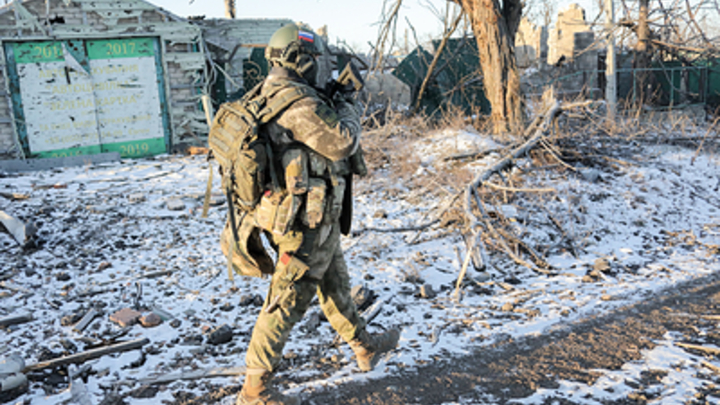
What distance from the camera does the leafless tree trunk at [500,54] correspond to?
24.3 ft

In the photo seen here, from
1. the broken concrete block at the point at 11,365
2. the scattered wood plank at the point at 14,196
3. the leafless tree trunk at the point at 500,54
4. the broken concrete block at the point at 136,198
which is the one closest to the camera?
the broken concrete block at the point at 11,365

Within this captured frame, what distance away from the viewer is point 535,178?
20.4 feet

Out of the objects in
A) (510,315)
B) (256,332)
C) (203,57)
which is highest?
(203,57)

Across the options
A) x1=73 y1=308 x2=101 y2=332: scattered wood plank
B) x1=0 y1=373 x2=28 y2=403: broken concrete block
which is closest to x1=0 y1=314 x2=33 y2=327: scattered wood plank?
x1=73 y1=308 x2=101 y2=332: scattered wood plank

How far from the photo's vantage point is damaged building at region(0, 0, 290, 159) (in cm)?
982

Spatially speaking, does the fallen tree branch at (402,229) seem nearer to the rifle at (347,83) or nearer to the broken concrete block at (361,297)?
the broken concrete block at (361,297)

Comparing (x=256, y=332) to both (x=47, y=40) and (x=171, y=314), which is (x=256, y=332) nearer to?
(x=171, y=314)

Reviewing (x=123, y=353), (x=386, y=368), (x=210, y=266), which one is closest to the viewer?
(x=386, y=368)

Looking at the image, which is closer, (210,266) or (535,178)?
(210,266)

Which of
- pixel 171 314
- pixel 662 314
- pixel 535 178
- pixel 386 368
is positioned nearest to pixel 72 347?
pixel 171 314

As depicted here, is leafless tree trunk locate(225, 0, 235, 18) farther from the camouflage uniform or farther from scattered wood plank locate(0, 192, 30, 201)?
the camouflage uniform

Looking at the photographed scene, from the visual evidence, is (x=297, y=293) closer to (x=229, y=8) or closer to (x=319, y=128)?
(x=319, y=128)

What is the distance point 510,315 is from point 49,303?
3.73 m

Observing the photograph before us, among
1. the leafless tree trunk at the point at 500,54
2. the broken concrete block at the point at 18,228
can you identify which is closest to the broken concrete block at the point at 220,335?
the broken concrete block at the point at 18,228
